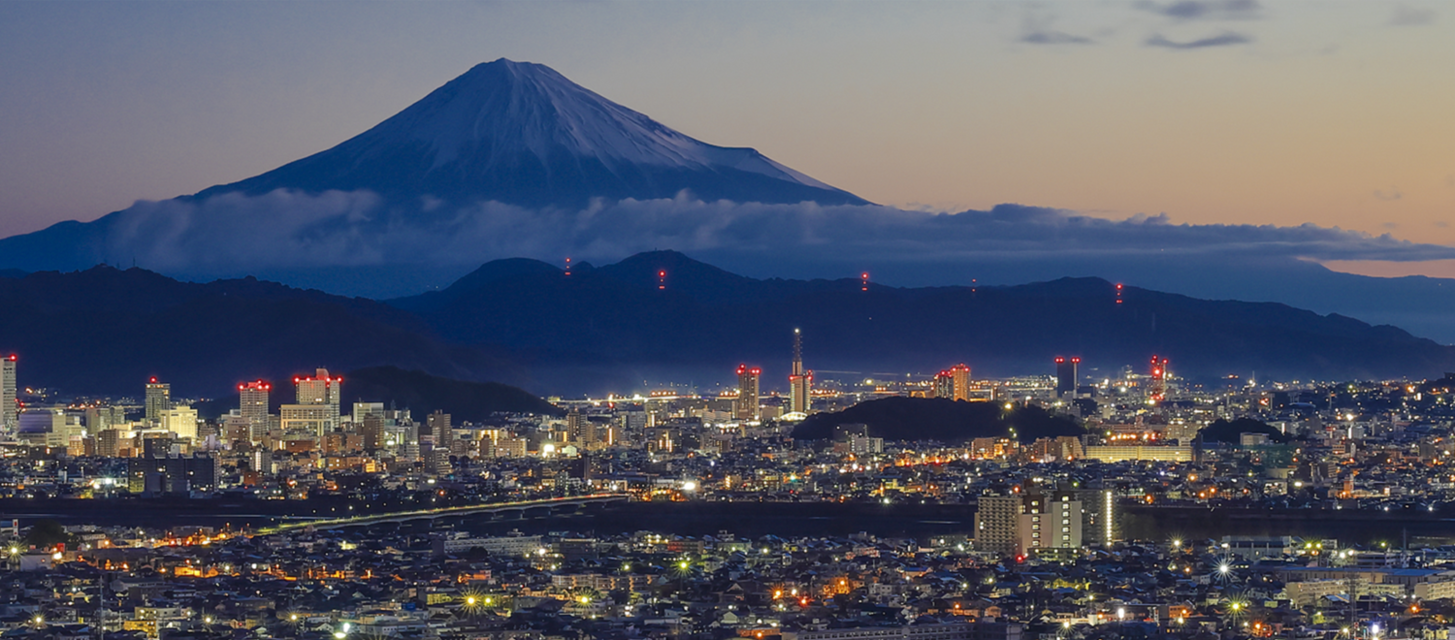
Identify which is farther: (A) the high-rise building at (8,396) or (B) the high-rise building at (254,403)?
(B) the high-rise building at (254,403)

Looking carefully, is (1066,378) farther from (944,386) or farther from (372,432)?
(372,432)

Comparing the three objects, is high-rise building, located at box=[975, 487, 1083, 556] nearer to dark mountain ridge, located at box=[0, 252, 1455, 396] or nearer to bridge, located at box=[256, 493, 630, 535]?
bridge, located at box=[256, 493, 630, 535]

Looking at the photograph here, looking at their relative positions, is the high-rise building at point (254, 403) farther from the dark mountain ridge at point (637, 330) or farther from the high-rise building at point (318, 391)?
the dark mountain ridge at point (637, 330)

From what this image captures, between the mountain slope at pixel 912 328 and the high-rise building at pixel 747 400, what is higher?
the mountain slope at pixel 912 328

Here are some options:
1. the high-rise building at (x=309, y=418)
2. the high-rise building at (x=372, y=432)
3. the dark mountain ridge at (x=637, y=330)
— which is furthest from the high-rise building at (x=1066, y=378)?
the high-rise building at (x=372, y=432)

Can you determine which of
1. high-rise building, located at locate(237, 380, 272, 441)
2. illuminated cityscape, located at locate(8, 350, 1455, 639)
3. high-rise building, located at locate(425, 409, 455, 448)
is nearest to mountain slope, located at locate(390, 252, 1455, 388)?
A: illuminated cityscape, located at locate(8, 350, 1455, 639)

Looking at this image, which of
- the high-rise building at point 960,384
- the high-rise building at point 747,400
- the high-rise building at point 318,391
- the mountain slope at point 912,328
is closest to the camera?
the high-rise building at point 318,391
